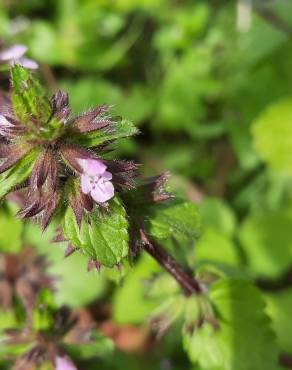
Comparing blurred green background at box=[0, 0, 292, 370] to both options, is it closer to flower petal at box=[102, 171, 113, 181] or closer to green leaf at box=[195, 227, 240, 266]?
green leaf at box=[195, 227, 240, 266]

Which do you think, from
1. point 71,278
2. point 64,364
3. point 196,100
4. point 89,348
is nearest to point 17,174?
point 64,364

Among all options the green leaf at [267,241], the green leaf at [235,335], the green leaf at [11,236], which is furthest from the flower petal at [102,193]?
the green leaf at [267,241]

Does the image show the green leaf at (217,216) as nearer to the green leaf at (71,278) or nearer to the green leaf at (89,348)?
the green leaf at (71,278)

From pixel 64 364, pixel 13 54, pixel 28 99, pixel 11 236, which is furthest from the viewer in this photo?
pixel 11 236

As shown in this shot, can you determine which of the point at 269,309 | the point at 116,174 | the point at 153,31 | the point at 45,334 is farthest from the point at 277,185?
the point at 116,174

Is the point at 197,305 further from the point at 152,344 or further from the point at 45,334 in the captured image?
the point at 152,344

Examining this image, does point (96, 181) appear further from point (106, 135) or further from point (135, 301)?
point (135, 301)
